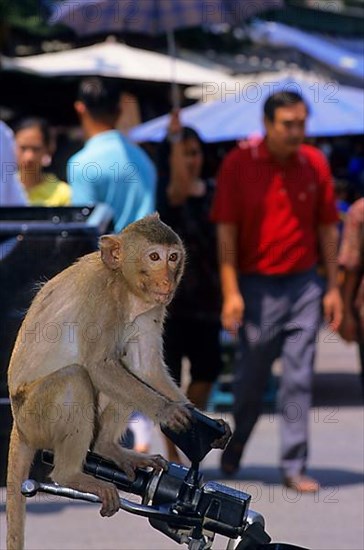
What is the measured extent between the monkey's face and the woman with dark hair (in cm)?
398

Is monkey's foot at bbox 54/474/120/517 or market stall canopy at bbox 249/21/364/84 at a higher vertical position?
monkey's foot at bbox 54/474/120/517

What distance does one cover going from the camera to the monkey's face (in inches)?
140

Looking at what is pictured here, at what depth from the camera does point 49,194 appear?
8.84m

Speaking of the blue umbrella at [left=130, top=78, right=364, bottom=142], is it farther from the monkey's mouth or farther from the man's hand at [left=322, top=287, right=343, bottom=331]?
the monkey's mouth

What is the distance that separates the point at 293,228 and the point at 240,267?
361 mm

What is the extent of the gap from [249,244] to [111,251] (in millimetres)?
3839

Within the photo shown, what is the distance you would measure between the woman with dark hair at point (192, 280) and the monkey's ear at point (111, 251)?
3.92 m

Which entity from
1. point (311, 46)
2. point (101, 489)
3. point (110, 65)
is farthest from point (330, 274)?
point (311, 46)

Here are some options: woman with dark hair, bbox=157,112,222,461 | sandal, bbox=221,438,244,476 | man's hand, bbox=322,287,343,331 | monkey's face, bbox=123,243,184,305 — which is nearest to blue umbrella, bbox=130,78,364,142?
woman with dark hair, bbox=157,112,222,461

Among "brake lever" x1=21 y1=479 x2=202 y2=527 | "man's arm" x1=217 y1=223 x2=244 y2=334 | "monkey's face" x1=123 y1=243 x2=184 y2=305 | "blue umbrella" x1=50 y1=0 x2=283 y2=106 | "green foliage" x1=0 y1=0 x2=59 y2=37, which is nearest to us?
"brake lever" x1=21 y1=479 x2=202 y2=527

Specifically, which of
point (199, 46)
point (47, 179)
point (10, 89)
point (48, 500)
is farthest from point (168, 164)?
point (199, 46)

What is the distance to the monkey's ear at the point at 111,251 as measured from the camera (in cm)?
365

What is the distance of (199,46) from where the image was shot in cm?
2355

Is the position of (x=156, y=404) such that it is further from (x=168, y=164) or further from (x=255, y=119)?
(x=255, y=119)
